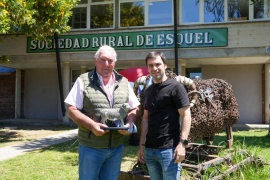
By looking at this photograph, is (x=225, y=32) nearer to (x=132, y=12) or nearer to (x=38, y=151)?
(x=132, y=12)

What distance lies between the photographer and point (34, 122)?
15.7 m

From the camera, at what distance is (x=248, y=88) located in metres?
15.2

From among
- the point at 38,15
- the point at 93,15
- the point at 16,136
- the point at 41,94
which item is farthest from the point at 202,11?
the point at 41,94

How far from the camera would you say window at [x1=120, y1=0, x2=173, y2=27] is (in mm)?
14113

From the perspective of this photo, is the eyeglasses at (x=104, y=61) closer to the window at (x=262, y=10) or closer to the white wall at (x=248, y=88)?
the window at (x=262, y=10)

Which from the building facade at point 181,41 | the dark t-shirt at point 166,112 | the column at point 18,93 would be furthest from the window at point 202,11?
the dark t-shirt at point 166,112

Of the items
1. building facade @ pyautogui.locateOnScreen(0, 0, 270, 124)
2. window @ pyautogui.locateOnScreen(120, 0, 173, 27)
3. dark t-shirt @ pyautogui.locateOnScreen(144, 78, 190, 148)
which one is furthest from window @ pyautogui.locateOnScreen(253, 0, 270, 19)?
dark t-shirt @ pyautogui.locateOnScreen(144, 78, 190, 148)

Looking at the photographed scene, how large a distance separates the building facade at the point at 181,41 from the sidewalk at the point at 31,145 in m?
3.89

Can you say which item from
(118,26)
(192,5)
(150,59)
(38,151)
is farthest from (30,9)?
(150,59)

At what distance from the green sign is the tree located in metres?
1.84

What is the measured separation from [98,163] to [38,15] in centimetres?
861

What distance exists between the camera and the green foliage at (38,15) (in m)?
9.39

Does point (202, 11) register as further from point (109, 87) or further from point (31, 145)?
point (109, 87)

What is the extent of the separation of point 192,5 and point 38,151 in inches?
349
